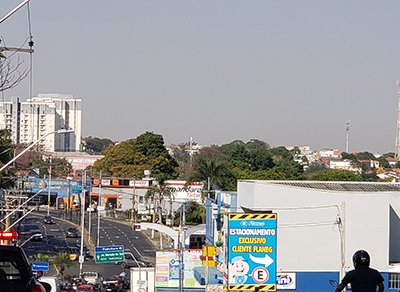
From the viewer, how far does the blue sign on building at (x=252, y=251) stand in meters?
36.4

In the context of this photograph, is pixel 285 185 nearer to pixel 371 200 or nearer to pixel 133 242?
pixel 371 200

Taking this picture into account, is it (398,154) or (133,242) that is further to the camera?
(398,154)

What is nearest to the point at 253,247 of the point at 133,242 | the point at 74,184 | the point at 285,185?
the point at 285,185

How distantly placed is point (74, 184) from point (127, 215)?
12.3 m

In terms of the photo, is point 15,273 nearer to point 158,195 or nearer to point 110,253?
point 110,253

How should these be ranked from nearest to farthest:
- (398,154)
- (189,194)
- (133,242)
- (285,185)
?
(285,185) → (133,242) → (189,194) → (398,154)

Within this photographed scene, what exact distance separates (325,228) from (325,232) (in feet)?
0.82

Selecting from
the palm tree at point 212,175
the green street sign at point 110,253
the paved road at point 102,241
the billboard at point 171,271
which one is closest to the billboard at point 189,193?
the palm tree at point 212,175

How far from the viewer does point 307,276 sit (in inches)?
2021

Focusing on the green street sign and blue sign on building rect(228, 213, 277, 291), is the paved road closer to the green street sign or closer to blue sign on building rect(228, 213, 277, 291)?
the green street sign

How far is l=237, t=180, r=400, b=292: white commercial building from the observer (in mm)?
51188

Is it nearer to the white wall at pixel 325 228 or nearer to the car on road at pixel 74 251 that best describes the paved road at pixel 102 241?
the car on road at pixel 74 251

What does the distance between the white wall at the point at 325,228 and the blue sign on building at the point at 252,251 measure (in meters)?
14.0

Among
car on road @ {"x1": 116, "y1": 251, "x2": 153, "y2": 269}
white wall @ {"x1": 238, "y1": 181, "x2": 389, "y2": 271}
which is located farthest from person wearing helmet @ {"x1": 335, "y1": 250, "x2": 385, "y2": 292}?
car on road @ {"x1": 116, "y1": 251, "x2": 153, "y2": 269}
